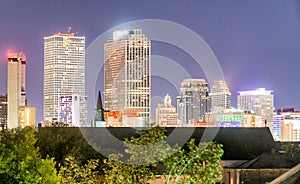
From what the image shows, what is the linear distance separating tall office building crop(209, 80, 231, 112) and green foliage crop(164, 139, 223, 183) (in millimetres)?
142380

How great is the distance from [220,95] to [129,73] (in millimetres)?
22024

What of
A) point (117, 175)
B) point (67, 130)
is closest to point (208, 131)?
point (67, 130)

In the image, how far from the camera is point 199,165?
2362 cm

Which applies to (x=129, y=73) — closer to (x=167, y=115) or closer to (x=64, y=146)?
(x=167, y=115)

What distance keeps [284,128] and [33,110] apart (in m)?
58.4

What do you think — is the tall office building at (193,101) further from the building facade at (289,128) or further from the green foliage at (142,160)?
the green foliage at (142,160)

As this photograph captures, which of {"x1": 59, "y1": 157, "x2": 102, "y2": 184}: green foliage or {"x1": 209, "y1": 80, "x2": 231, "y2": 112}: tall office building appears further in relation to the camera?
{"x1": 209, "y1": 80, "x2": 231, "y2": 112}: tall office building

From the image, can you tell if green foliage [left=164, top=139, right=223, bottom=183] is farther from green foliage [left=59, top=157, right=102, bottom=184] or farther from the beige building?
the beige building

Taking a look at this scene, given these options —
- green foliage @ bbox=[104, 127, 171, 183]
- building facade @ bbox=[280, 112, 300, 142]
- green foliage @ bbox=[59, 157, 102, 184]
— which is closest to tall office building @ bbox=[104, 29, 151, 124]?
building facade @ bbox=[280, 112, 300, 142]

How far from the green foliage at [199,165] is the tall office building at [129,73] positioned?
15275 cm

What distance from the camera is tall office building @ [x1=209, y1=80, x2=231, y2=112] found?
173m

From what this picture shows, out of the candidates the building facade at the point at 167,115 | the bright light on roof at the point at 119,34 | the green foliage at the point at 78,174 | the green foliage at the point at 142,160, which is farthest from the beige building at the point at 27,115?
the green foliage at the point at 142,160

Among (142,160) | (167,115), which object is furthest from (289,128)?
(142,160)

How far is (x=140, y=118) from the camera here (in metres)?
143
